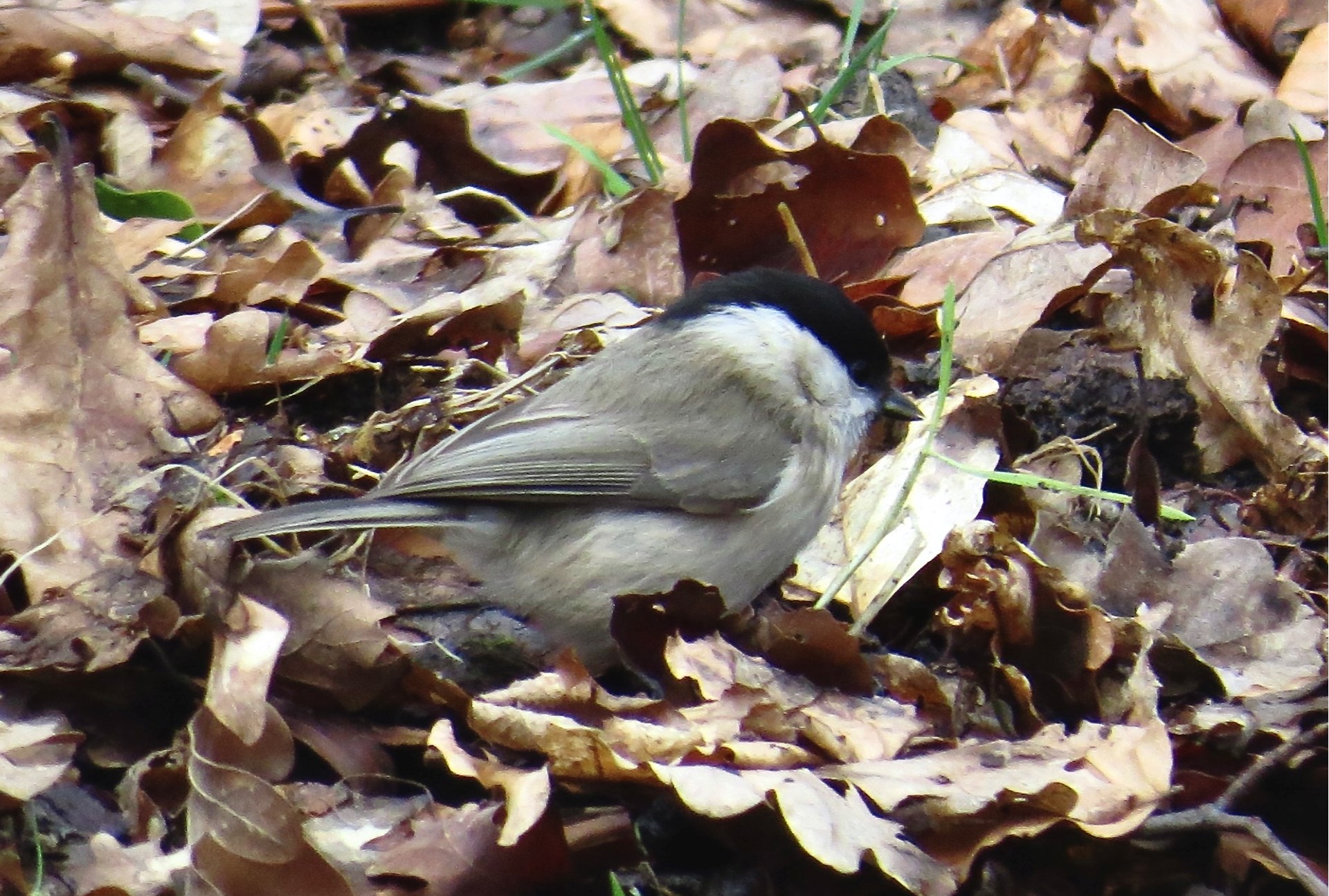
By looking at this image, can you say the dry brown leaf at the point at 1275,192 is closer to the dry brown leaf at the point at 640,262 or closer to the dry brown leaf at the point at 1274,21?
the dry brown leaf at the point at 1274,21

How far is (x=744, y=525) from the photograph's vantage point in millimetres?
2771

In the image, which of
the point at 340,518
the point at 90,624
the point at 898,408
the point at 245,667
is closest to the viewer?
the point at 245,667

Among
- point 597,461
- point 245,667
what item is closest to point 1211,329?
point 597,461

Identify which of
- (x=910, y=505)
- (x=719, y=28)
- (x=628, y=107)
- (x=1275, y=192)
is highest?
(x=628, y=107)

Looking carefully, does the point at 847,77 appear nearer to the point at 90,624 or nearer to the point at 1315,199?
the point at 1315,199

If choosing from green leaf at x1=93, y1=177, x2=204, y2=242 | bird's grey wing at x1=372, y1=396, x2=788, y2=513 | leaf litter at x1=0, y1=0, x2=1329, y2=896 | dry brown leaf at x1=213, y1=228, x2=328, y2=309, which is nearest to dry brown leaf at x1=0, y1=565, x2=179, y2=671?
leaf litter at x1=0, y1=0, x2=1329, y2=896

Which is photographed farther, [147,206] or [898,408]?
[147,206]

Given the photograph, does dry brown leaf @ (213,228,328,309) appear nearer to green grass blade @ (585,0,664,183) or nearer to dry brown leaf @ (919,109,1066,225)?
green grass blade @ (585,0,664,183)

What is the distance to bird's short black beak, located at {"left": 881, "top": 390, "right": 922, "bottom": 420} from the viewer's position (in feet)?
9.89

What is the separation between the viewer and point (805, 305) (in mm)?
2932

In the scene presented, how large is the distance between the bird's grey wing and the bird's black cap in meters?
0.21

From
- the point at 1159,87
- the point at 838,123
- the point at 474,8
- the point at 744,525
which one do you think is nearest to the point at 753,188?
the point at 838,123

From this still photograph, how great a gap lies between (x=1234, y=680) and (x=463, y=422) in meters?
1.58

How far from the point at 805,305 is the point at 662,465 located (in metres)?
0.44
